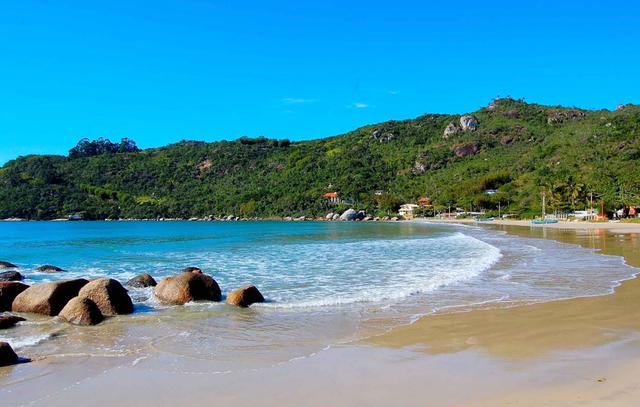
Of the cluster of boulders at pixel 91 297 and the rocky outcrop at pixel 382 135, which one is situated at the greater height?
the rocky outcrop at pixel 382 135

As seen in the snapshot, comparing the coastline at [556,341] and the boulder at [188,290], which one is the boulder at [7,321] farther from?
the coastline at [556,341]

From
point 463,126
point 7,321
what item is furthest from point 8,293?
point 463,126

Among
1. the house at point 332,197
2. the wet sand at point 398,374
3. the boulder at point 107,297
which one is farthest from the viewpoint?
the house at point 332,197

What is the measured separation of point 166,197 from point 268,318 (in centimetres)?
15374

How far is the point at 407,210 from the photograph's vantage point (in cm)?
12762

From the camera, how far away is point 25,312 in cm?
1198

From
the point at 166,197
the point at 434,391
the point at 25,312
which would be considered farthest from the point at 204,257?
the point at 166,197

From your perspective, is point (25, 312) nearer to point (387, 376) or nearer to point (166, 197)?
point (387, 376)

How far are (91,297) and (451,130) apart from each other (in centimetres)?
16750

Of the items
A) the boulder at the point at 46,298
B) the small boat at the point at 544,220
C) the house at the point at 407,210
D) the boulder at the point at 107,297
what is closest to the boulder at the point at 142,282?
the boulder at the point at 46,298

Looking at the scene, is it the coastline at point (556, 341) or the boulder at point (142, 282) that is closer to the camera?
the coastline at point (556, 341)

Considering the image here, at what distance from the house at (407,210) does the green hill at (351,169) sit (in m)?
3.74

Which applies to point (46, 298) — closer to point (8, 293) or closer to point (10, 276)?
point (8, 293)

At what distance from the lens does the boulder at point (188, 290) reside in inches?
516
